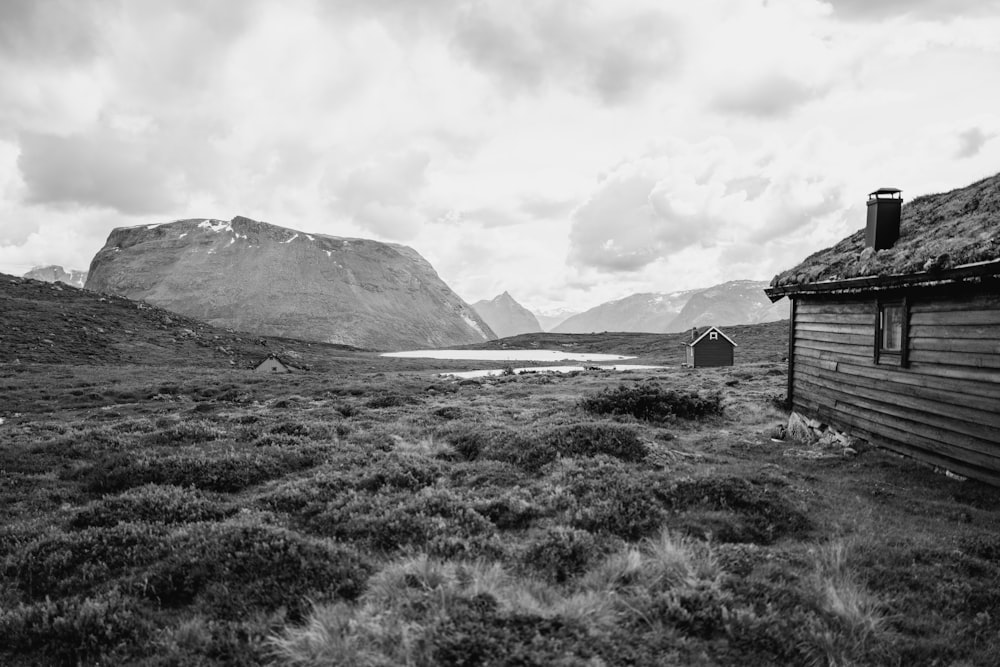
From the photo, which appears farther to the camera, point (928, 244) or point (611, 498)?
point (928, 244)

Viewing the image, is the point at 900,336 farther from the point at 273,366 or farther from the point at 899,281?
the point at 273,366

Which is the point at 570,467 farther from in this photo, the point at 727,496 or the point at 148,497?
the point at 148,497

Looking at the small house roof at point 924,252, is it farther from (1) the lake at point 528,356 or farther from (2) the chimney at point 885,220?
(1) the lake at point 528,356

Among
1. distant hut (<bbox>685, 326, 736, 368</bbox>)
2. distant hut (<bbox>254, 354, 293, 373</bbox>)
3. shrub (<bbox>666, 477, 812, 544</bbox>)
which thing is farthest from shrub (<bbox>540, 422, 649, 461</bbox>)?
distant hut (<bbox>685, 326, 736, 368</bbox>)

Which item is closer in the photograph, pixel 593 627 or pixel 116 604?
pixel 593 627

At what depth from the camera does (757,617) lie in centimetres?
584

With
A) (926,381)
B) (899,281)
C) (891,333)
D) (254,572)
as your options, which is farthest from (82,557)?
(891,333)

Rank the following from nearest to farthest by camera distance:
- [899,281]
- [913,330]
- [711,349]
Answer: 1. [899,281]
2. [913,330]
3. [711,349]

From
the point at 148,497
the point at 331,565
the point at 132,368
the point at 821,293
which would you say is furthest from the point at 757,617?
the point at 132,368

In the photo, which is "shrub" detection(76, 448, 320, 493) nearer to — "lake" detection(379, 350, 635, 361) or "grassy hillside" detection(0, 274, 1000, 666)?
"grassy hillside" detection(0, 274, 1000, 666)

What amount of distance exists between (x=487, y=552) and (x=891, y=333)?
532 inches

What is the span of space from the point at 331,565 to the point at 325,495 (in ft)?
11.3

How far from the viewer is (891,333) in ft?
46.8

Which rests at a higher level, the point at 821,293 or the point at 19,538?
the point at 821,293
